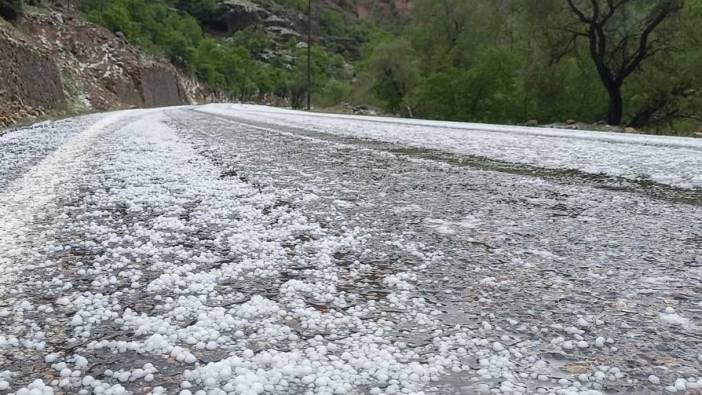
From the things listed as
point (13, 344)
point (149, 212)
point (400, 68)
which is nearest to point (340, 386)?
point (13, 344)

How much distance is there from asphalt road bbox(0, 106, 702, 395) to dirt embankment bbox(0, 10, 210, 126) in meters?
10.2

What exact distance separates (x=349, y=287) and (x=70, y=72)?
28.3m

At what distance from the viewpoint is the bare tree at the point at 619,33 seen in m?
17.0

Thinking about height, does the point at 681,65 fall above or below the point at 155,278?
above

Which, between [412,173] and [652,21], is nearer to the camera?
[412,173]

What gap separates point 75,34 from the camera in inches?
1134

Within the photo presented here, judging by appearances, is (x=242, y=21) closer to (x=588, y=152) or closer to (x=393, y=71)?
(x=393, y=71)

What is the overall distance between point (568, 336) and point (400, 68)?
29.0 metres

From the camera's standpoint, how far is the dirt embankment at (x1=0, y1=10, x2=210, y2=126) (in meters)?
13.7

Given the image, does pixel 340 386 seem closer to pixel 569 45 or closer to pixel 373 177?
pixel 373 177

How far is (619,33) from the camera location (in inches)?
701

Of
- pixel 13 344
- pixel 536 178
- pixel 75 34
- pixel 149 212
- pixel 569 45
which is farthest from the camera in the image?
pixel 75 34

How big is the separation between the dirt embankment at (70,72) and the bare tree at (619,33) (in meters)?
18.0

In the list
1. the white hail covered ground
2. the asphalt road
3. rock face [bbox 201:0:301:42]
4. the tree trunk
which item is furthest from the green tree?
rock face [bbox 201:0:301:42]
